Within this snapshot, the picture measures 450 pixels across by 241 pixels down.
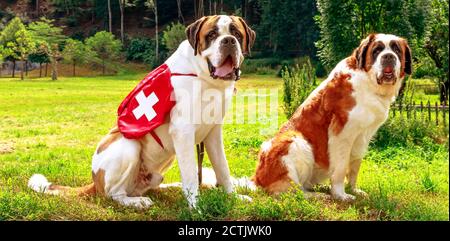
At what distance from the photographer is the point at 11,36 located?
6.54 metres

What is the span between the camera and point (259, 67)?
8.05m

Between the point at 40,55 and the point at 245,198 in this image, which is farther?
the point at 40,55

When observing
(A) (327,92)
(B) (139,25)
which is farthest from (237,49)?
(B) (139,25)

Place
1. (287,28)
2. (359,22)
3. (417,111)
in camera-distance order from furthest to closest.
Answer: (417,111)
(359,22)
(287,28)

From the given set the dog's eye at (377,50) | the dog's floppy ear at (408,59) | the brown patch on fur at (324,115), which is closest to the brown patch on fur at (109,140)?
the brown patch on fur at (324,115)

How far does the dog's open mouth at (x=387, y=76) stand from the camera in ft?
14.8

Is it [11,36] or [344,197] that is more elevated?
[11,36]

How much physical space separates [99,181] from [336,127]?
1967mm

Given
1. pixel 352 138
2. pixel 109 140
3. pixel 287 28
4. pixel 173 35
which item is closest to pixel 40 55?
pixel 173 35

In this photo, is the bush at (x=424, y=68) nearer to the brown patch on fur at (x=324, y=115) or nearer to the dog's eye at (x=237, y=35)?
the brown patch on fur at (x=324, y=115)

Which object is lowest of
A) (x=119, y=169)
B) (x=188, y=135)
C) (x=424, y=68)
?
(x=119, y=169)

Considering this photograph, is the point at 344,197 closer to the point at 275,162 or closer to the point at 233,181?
the point at 275,162

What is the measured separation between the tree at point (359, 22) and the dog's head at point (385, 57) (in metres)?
3.09
